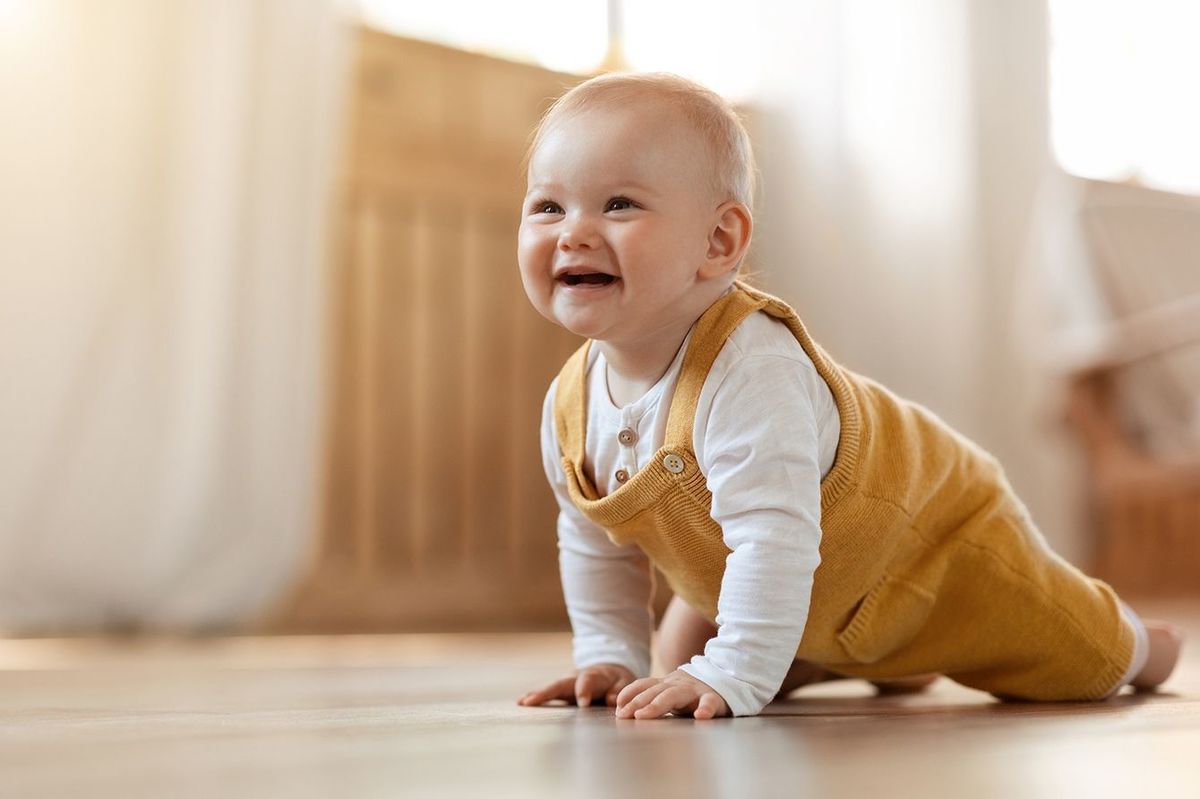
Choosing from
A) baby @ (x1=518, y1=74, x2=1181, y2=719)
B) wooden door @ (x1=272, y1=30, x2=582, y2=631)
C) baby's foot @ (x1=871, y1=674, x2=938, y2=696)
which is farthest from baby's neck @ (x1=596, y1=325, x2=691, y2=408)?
wooden door @ (x1=272, y1=30, x2=582, y2=631)

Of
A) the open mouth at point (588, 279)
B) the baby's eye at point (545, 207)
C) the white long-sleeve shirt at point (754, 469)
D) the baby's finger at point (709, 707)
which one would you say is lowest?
the baby's finger at point (709, 707)

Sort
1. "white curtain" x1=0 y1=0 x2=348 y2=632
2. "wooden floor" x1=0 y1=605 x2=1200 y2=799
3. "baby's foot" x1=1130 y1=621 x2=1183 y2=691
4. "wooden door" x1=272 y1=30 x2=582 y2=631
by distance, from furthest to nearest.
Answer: "wooden door" x1=272 y1=30 x2=582 y2=631 → "white curtain" x1=0 y1=0 x2=348 y2=632 → "baby's foot" x1=1130 y1=621 x2=1183 y2=691 → "wooden floor" x1=0 y1=605 x2=1200 y2=799

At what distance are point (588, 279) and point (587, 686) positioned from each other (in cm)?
26

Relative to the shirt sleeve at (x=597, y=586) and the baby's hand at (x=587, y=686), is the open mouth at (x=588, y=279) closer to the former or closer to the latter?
the shirt sleeve at (x=597, y=586)

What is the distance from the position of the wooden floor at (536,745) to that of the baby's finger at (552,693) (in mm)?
30

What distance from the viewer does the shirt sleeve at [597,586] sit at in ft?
3.15

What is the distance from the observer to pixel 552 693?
92cm

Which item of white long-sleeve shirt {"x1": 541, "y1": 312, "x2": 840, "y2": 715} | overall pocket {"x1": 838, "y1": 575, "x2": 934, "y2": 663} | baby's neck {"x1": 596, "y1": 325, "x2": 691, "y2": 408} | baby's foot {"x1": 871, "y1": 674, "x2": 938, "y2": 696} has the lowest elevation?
baby's foot {"x1": 871, "y1": 674, "x2": 938, "y2": 696}

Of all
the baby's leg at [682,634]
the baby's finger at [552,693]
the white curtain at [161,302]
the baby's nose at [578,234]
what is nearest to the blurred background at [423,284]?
the white curtain at [161,302]

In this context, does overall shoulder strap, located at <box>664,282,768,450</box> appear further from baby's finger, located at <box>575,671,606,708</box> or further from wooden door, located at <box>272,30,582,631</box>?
wooden door, located at <box>272,30,582,631</box>

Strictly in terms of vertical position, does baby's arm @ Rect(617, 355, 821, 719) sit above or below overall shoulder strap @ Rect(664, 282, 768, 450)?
below

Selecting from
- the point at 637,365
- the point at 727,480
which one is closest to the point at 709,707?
the point at 727,480

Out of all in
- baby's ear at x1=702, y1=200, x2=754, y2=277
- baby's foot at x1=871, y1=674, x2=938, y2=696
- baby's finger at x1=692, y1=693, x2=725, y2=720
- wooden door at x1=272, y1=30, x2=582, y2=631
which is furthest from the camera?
wooden door at x1=272, y1=30, x2=582, y2=631

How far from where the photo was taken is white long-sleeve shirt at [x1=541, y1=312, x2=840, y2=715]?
2.62ft
